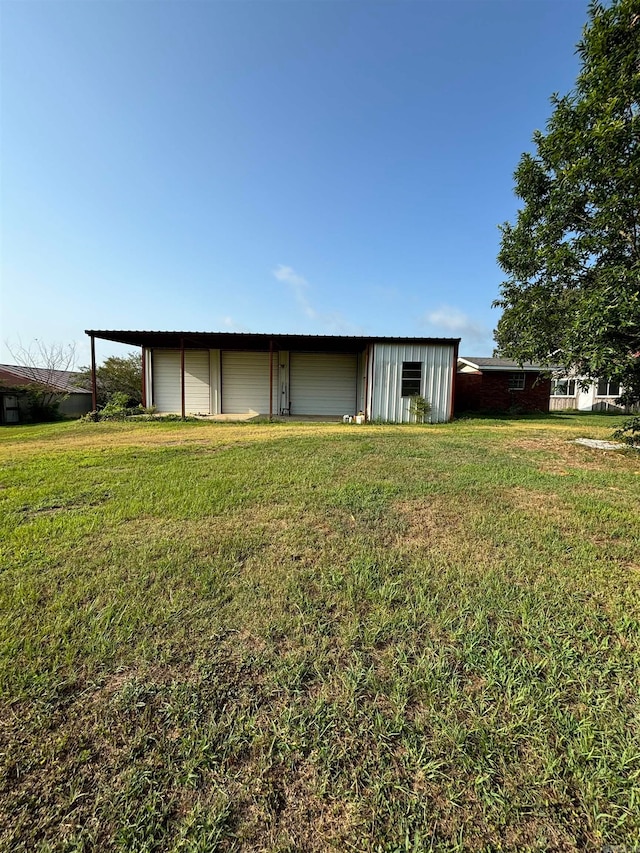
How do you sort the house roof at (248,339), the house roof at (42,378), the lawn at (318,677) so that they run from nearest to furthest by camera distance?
the lawn at (318,677) < the house roof at (248,339) < the house roof at (42,378)

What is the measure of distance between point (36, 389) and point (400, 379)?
16961 millimetres

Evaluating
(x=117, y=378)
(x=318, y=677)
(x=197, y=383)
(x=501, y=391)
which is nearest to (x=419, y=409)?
(x=501, y=391)

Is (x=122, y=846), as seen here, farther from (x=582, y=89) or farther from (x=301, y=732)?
(x=582, y=89)

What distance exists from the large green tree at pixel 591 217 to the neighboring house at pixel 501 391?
1172cm

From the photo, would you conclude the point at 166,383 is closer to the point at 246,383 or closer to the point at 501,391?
the point at 246,383

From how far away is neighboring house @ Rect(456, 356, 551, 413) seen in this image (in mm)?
18609

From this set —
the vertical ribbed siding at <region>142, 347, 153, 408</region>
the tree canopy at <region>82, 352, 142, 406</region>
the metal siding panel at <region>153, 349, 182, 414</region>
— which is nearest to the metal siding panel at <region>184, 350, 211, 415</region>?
the metal siding panel at <region>153, 349, 182, 414</region>

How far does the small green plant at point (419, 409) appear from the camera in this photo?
42.1 feet

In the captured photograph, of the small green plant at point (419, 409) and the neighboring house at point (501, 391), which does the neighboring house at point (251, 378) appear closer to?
the small green plant at point (419, 409)

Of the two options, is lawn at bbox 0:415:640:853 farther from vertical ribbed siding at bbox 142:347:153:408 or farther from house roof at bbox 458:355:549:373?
house roof at bbox 458:355:549:373

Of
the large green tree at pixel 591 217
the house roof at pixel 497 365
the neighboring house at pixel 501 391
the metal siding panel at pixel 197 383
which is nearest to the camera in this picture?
the large green tree at pixel 591 217

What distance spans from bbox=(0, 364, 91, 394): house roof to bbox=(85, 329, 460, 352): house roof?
8756 mm

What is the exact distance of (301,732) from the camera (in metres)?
1.56

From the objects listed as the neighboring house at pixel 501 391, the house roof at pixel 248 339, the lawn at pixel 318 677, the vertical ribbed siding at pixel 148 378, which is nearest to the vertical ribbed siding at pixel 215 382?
the house roof at pixel 248 339
